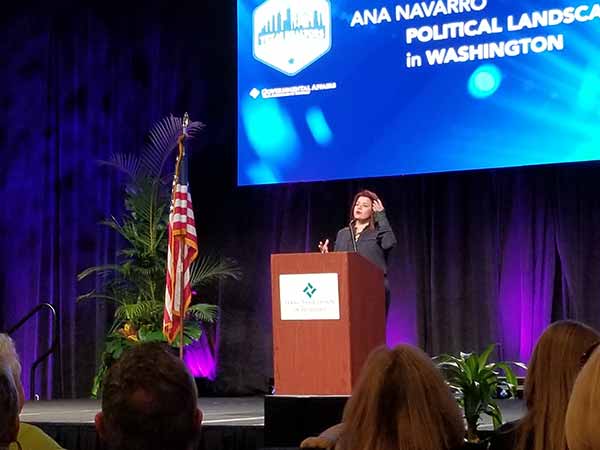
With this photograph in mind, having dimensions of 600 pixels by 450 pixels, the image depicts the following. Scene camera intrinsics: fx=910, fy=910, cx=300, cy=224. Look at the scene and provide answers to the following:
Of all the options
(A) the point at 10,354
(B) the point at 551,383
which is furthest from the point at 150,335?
(B) the point at 551,383

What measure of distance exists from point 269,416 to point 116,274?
440 cm

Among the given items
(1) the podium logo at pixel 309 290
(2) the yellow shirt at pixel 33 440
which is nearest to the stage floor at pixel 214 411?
(1) the podium logo at pixel 309 290

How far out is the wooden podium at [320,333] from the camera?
371 centimetres

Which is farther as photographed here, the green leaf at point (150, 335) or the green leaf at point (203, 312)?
the green leaf at point (203, 312)

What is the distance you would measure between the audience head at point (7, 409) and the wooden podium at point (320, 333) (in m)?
2.32

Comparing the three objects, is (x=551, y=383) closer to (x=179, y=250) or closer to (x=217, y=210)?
(x=179, y=250)

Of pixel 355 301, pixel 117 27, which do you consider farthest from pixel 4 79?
pixel 355 301

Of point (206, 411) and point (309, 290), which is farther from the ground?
point (309, 290)

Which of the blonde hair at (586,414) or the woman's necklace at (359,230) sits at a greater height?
the woman's necklace at (359,230)

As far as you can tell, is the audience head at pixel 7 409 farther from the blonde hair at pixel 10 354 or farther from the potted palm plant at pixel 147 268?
the potted palm plant at pixel 147 268

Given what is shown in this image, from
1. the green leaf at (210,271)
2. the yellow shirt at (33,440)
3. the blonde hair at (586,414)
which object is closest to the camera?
the blonde hair at (586,414)

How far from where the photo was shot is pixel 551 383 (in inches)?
72.9

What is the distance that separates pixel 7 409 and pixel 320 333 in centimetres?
238

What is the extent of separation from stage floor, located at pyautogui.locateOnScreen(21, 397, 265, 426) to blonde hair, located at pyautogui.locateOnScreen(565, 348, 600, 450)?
352cm
